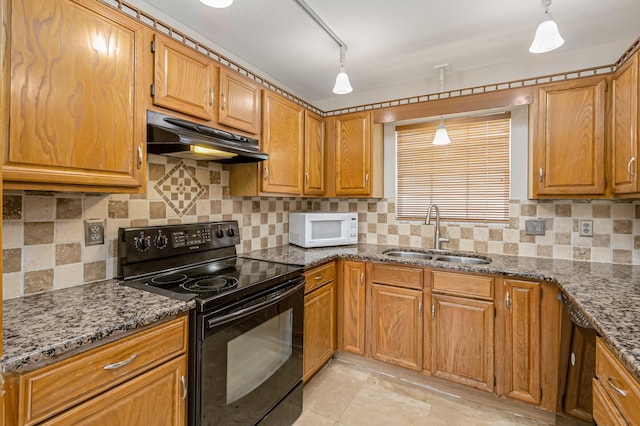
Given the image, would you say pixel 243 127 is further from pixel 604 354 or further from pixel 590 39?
pixel 590 39

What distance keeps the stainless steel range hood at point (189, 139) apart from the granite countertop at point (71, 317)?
70cm

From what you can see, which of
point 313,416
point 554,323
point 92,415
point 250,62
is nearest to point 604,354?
point 554,323

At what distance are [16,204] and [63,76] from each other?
1.92ft

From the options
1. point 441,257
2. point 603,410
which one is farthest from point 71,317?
point 441,257

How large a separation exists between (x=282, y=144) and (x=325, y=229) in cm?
82

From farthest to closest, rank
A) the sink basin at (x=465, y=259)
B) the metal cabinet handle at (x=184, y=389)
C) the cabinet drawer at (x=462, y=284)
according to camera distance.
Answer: the sink basin at (x=465, y=259) < the cabinet drawer at (x=462, y=284) < the metal cabinet handle at (x=184, y=389)

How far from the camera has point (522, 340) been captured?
1.86m

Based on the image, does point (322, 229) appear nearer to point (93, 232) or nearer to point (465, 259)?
point (465, 259)

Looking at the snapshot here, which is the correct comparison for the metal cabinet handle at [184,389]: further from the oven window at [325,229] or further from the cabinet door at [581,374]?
the cabinet door at [581,374]

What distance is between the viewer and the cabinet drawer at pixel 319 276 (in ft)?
6.83

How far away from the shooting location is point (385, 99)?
2.90m

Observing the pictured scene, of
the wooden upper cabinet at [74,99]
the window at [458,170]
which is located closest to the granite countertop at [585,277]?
the window at [458,170]

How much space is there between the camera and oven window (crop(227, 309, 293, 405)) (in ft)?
4.62

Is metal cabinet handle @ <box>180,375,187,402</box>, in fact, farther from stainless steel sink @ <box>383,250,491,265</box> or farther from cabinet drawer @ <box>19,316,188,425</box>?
stainless steel sink @ <box>383,250,491,265</box>
